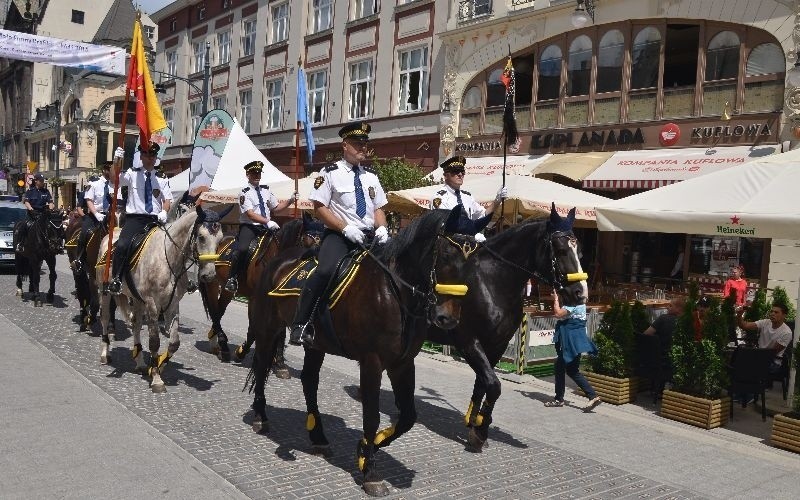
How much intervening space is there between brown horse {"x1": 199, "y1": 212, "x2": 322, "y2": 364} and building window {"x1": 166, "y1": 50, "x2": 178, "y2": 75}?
3607 centimetres

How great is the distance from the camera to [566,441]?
7266mm

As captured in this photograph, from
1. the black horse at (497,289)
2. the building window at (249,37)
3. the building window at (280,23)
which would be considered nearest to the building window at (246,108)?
the building window at (249,37)

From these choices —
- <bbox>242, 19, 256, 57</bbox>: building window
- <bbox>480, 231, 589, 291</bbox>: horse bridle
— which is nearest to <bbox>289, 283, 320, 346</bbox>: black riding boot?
<bbox>480, 231, 589, 291</bbox>: horse bridle

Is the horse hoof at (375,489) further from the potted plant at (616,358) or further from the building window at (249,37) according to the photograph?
the building window at (249,37)

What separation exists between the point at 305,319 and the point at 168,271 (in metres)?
3.50

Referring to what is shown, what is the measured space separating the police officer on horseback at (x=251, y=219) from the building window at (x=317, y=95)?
20.4 meters

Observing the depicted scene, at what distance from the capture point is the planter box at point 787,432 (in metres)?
7.20

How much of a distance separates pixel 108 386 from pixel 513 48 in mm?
17360

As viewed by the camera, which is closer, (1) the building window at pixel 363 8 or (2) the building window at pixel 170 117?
(1) the building window at pixel 363 8

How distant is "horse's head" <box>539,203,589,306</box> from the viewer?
661 centimetres

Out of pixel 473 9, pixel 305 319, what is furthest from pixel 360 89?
pixel 305 319

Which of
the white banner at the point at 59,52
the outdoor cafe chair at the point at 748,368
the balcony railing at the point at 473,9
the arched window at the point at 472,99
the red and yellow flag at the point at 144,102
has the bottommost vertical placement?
the outdoor cafe chair at the point at 748,368

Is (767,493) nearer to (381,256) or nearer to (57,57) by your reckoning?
(381,256)

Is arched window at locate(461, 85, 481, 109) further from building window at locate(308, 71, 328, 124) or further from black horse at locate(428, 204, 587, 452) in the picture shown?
black horse at locate(428, 204, 587, 452)
